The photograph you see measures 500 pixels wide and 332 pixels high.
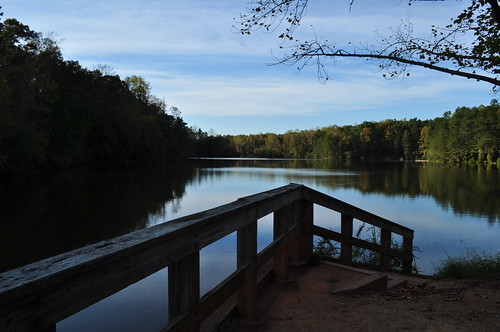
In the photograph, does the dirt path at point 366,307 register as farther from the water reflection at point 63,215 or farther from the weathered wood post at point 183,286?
the water reflection at point 63,215

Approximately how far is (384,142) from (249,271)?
130189mm

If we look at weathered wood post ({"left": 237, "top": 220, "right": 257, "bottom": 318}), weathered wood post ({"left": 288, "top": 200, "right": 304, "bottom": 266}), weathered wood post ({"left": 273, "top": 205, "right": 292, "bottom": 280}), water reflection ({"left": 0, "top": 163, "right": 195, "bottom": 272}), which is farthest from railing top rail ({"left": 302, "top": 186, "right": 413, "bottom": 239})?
water reflection ({"left": 0, "top": 163, "right": 195, "bottom": 272})

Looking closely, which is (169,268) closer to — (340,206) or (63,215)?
(340,206)

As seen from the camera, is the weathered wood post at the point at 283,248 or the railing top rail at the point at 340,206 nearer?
the weathered wood post at the point at 283,248

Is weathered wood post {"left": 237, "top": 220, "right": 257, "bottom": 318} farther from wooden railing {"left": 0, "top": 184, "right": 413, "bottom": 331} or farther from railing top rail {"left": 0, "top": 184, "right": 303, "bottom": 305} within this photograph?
railing top rail {"left": 0, "top": 184, "right": 303, "bottom": 305}

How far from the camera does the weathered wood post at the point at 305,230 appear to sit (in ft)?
16.8

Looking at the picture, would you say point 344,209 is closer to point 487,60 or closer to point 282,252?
point 282,252

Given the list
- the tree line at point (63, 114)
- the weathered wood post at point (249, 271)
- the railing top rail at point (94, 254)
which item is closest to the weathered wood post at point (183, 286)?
the railing top rail at point (94, 254)

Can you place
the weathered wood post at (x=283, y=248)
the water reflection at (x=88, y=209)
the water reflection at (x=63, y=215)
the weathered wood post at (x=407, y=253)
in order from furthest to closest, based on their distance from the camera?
1. the water reflection at (x=88, y=209)
2. the water reflection at (x=63, y=215)
3. the weathered wood post at (x=407, y=253)
4. the weathered wood post at (x=283, y=248)

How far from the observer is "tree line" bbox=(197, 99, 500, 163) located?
75.8 m

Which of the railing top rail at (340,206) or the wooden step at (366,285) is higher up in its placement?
the railing top rail at (340,206)

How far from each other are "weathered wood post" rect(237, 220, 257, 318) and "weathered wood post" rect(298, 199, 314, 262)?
1.71 metres

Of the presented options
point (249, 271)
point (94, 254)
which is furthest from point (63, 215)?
point (94, 254)

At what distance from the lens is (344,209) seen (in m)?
5.64
